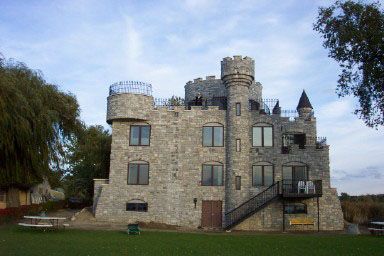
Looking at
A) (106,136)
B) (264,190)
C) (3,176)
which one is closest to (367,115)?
(264,190)

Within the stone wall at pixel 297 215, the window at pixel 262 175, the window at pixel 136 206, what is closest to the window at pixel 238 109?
the window at pixel 262 175

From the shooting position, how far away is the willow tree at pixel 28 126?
71.7 feet

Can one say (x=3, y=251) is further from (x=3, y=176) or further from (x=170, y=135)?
(x=170, y=135)

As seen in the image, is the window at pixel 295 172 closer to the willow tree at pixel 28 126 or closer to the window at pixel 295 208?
the window at pixel 295 208

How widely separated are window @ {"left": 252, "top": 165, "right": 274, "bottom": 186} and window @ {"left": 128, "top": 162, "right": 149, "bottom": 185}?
768cm

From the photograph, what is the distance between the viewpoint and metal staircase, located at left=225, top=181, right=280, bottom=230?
1208 inches

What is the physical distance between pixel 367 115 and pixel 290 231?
47.6ft

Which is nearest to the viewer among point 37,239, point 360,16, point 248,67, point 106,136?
point 360,16

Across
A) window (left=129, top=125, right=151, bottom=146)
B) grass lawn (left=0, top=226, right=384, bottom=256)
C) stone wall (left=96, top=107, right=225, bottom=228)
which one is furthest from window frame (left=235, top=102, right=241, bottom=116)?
grass lawn (left=0, top=226, right=384, bottom=256)

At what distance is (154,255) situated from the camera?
48.0 ft

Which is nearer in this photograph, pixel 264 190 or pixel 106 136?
pixel 264 190

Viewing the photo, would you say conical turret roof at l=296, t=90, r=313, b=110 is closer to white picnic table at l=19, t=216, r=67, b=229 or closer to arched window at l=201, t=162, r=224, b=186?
arched window at l=201, t=162, r=224, b=186

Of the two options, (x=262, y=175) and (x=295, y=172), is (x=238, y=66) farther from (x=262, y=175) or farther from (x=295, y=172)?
(x=295, y=172)

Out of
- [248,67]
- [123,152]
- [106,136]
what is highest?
[248,67]
